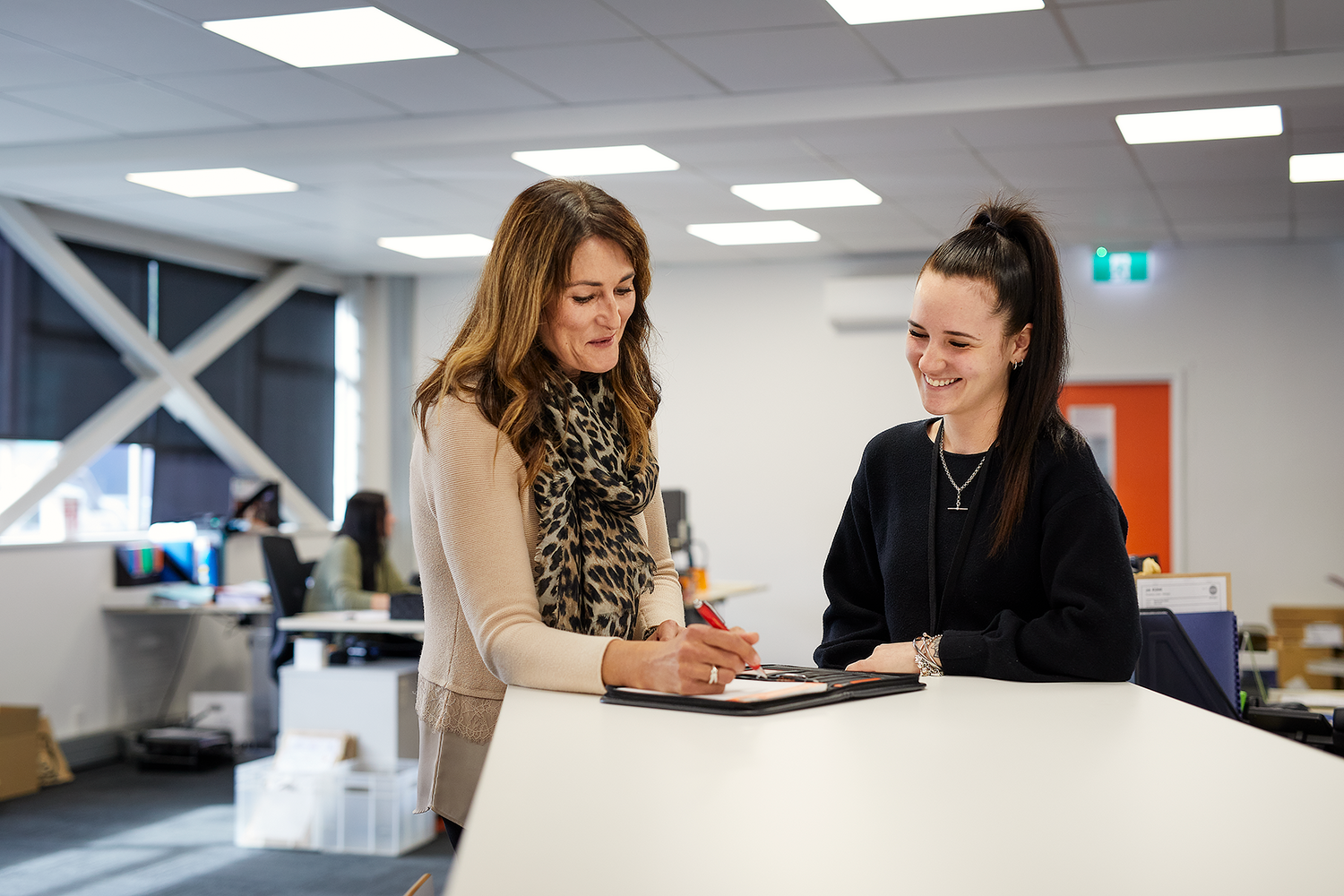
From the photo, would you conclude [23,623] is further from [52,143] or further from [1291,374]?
[1291,374]

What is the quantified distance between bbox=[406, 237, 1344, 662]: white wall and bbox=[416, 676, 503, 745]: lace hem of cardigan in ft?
20.2

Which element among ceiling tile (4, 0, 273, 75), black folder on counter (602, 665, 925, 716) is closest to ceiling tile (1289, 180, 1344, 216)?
ceiling tile (4, 0, 273, 75)

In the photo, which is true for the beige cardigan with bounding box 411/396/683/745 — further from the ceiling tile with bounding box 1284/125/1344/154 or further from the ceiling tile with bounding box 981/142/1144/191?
the ceiling tile with bounding box 1284/125/1344/154

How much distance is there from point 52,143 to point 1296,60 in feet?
16.9

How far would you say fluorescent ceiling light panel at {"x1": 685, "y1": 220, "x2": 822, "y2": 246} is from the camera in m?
7.05

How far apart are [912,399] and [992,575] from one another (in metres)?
6.76

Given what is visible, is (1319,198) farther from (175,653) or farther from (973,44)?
(175,653)

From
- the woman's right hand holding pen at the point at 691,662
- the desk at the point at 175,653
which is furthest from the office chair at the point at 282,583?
the woman's right hand holding pen at the point at 691,662

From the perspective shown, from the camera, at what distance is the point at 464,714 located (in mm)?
1376

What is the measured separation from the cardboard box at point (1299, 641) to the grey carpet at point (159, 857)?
493cm

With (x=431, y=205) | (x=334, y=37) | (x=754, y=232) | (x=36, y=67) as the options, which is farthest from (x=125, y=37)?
(x=754, y=232)

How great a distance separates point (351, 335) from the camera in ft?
29.4

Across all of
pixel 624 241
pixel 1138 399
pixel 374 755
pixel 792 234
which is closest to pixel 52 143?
pixel 374 755

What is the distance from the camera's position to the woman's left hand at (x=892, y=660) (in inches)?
54.7
